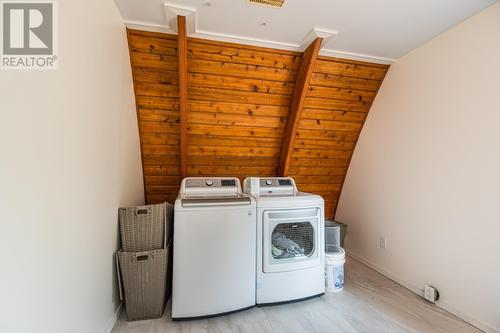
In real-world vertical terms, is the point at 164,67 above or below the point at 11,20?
above

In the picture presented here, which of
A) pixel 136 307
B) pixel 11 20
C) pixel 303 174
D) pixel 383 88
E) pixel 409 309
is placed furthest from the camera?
pixel 303 174

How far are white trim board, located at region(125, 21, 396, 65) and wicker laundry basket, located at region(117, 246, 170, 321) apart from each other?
189cm

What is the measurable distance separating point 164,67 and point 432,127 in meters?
2.61

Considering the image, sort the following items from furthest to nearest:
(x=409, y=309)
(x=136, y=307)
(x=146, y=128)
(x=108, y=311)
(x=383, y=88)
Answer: (x=383, y=88)
(x=146, y=128)
(x=409, y=309)
(x=136, y=307)
(x=108, y=311)

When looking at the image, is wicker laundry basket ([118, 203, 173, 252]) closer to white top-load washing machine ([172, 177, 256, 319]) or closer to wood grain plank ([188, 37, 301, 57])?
white top-load washing machine ([172, 177, 256, 319])

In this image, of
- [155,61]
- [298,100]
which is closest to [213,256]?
[298,100]

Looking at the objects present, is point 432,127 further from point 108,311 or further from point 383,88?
point 108,311

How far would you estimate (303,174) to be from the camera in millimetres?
3336

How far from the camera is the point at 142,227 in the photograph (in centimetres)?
200

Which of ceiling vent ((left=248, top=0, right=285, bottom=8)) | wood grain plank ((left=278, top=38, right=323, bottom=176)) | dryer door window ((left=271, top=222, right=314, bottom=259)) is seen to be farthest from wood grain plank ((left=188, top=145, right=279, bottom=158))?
ceiling vent ((left=248, top=0, right=285, bottom=8))

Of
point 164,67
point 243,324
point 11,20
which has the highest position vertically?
point 164,67

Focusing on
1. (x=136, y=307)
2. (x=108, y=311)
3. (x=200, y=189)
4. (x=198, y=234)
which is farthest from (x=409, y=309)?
(x=108, y=311)

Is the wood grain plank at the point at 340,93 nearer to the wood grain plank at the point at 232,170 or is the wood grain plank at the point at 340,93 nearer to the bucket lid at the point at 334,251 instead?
the wood grain plank at the point at 232,170

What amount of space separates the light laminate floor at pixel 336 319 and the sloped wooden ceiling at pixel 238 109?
1.48 metres
